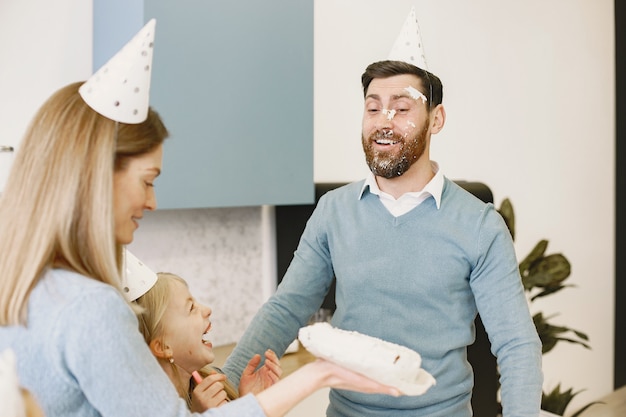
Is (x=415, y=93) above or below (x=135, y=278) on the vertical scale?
above

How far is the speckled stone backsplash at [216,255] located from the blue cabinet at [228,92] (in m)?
0.32

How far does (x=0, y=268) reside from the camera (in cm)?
94

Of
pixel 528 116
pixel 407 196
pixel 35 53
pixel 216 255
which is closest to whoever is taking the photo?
pixel 407 196

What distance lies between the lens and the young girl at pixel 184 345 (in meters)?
1.33

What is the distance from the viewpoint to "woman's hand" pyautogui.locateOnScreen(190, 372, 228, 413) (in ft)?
4.27

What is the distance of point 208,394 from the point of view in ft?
4.32

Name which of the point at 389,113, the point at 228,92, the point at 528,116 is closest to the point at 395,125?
the point at 389,113

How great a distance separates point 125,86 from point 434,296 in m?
0.83

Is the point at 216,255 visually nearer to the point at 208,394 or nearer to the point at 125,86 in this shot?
the point at 208,394

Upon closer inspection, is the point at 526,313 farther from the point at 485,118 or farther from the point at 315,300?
the point at 485,118

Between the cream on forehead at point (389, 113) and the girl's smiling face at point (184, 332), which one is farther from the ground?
the cream on forehead at point (389, 113)

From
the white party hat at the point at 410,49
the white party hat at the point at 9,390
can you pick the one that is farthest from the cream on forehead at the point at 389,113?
the white party hat at the point at 9,390

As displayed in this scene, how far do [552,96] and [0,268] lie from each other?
3426 millimetres

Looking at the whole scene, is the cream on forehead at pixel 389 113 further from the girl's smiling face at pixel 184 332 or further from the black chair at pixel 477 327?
the black chair at pixel 477 327
